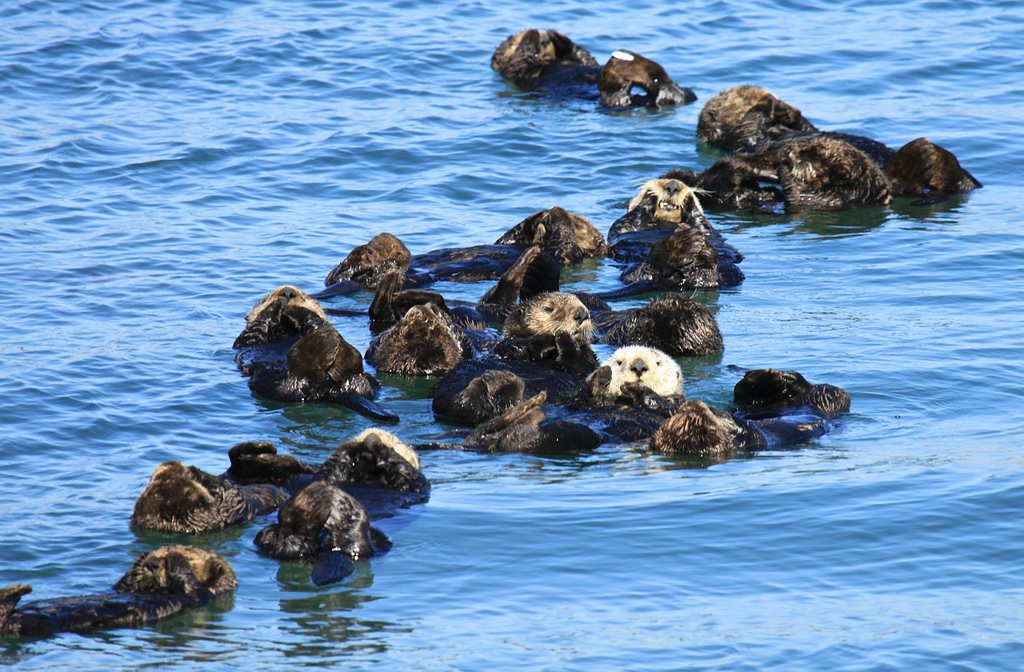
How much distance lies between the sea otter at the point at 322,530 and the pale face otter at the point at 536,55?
10.6 m

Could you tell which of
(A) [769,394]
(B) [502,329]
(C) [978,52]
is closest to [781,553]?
(A) [769,394]

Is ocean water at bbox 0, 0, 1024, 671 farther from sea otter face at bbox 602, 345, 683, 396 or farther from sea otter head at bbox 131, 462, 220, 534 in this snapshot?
sea otter face at bbox 602, 345, 683, 396

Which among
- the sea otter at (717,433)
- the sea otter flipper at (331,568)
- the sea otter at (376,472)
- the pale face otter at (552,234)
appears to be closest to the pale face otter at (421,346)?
the sea otter at (717,433)

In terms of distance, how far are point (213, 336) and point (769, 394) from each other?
3.53 m

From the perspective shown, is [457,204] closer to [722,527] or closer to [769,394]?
[769,394]

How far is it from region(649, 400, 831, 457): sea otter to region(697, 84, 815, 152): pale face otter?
6.51 metres

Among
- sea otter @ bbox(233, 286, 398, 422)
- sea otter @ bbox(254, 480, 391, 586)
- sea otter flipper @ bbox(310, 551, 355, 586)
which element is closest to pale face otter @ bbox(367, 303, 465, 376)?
sea otter @ bbox(233, 286, 398, 422)

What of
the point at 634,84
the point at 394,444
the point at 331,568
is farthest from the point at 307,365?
the point at 634,84

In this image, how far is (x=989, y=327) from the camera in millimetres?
8914

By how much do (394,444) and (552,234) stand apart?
14.3ft

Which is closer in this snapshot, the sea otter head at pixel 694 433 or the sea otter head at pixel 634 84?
the sea otter head at pixel 694 433

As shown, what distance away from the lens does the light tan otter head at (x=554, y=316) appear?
8297mm

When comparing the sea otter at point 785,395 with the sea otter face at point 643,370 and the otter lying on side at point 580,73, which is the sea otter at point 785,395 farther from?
the otter lying on side at point 580,73

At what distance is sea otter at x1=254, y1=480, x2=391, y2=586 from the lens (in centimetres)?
543
